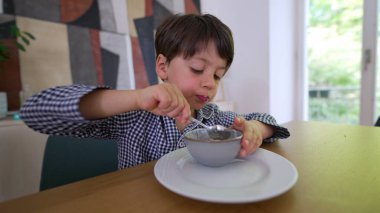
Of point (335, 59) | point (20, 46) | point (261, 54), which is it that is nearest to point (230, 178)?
point (20, 46)

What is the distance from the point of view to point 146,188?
400 mm

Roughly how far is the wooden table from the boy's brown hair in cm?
36

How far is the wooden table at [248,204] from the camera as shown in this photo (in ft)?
1.10

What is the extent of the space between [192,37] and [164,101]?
329mm

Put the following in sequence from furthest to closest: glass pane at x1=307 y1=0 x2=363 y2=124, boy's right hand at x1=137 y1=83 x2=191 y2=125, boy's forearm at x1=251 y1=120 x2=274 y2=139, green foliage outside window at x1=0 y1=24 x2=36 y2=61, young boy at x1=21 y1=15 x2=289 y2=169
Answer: glass pane at x1=307 y1=0 x2=363 y2=124
green foliage outside window at x1=0 y1=24 x2=36 y2=61
boy's forearm at x1=251 y1=120 x2=274 y2=139
young boy at x1=21 y1=15 x2=289 y2=169
boy's right hand at x1=137 y1=83 x2=191 y2=125

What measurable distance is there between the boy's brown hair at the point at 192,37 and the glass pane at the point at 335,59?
6.06ft

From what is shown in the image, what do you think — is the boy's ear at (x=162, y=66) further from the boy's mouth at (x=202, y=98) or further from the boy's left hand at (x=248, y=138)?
the boy's left hand at (x=248, y=138)

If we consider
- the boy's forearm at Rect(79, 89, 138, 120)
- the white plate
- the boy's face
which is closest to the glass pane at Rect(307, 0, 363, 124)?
the boy's face

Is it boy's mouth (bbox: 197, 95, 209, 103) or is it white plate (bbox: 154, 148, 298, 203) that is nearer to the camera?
white plate (bbox: 154, 148, 298, 203)

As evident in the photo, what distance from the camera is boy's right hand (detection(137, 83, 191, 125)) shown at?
46cm

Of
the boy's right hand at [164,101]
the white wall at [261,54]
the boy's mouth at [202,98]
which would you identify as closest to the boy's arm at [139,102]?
the boy's right hand at [164,101]

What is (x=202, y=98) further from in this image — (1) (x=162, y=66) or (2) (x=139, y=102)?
(2) (x=139, y=102)

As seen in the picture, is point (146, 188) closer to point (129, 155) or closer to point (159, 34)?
point (129, 155)

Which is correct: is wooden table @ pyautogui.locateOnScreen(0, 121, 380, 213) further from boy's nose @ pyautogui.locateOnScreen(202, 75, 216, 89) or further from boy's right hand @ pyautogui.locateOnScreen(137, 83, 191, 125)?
boy's nose @ pyautogui.locateOnScreen(202, 75, 216, 89)
